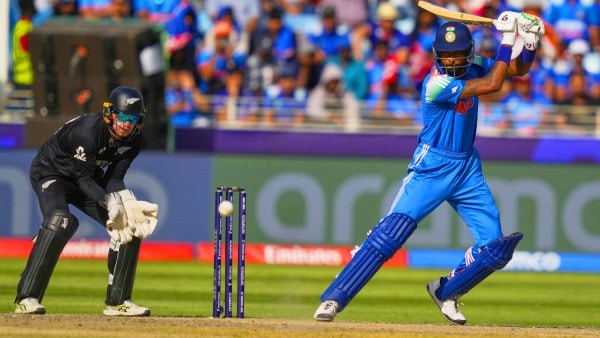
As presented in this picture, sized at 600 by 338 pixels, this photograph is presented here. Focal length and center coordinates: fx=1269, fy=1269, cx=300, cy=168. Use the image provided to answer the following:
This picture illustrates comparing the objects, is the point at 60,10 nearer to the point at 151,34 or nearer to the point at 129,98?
the point at 151,34

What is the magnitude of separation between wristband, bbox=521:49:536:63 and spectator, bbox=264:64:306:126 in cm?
867

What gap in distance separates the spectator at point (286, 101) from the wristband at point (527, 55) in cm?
867

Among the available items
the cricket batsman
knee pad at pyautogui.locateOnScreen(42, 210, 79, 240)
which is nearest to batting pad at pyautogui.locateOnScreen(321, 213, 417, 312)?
the cricket batsman

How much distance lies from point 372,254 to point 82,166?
2102mm

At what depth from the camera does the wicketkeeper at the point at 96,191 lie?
8.77 metres

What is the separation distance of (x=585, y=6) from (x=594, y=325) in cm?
1006

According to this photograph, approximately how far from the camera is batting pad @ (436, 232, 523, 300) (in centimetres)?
866

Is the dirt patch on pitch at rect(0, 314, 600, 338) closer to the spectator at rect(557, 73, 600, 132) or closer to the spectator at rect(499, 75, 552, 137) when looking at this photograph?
the spectator at rect(499, 75, 552, 137)

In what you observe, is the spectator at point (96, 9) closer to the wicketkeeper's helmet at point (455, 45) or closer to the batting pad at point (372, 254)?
the wicketkeeper's helmet at point (455, 45)

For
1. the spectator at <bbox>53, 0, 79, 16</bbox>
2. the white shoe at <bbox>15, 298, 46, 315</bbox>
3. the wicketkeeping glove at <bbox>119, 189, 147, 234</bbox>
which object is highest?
the spectator at <bbox>53, 0, 79, 16</bbox>

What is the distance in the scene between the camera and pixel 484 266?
345 inches

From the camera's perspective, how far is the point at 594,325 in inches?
401

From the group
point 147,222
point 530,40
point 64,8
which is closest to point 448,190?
point 530,40

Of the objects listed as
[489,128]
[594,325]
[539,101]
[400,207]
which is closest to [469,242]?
[489,128]
